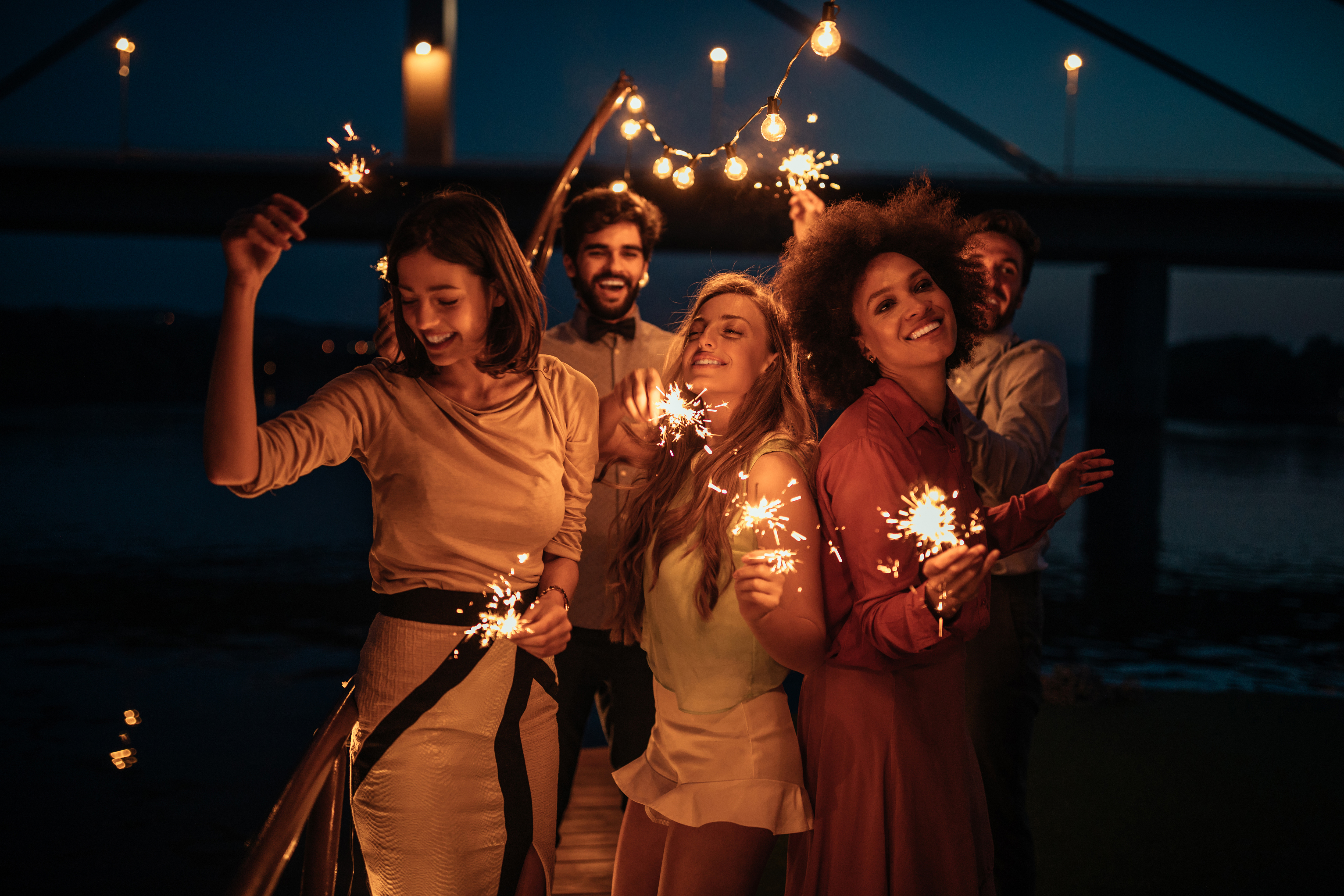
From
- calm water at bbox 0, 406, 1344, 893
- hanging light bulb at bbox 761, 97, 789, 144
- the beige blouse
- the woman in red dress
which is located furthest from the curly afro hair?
calm water at bbox 0, 406, 1344, 893

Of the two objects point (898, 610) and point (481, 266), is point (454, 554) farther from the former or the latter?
point (898, 610)

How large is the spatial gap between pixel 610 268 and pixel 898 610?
1.95 meters

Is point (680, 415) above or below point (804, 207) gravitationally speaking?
below

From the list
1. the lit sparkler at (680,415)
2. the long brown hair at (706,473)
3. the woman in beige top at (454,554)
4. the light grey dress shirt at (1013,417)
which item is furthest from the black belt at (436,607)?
the light grey dress shirt at (1013,417)

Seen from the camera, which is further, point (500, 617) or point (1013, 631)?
point (1013, 631)

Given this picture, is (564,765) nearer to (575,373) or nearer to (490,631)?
(490,631)

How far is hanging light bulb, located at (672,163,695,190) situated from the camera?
2.68m

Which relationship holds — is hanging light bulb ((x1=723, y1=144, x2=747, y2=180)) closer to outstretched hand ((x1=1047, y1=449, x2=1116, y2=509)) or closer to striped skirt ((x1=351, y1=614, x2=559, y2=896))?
outstretched hand ((x1=1047, y1=449, x2=1116, y2=509))

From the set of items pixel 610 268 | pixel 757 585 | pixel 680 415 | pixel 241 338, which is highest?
pixel 610 268

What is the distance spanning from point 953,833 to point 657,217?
2.53m

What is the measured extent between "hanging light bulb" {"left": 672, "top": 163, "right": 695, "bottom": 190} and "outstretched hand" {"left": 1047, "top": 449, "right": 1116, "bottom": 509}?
1.27 metres

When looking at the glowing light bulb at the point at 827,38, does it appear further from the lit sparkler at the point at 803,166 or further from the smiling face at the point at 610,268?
the smiling face at the point at 610,268

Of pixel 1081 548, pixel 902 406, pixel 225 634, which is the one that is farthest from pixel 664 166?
pixel 1081 548

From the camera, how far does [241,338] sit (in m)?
1.64
